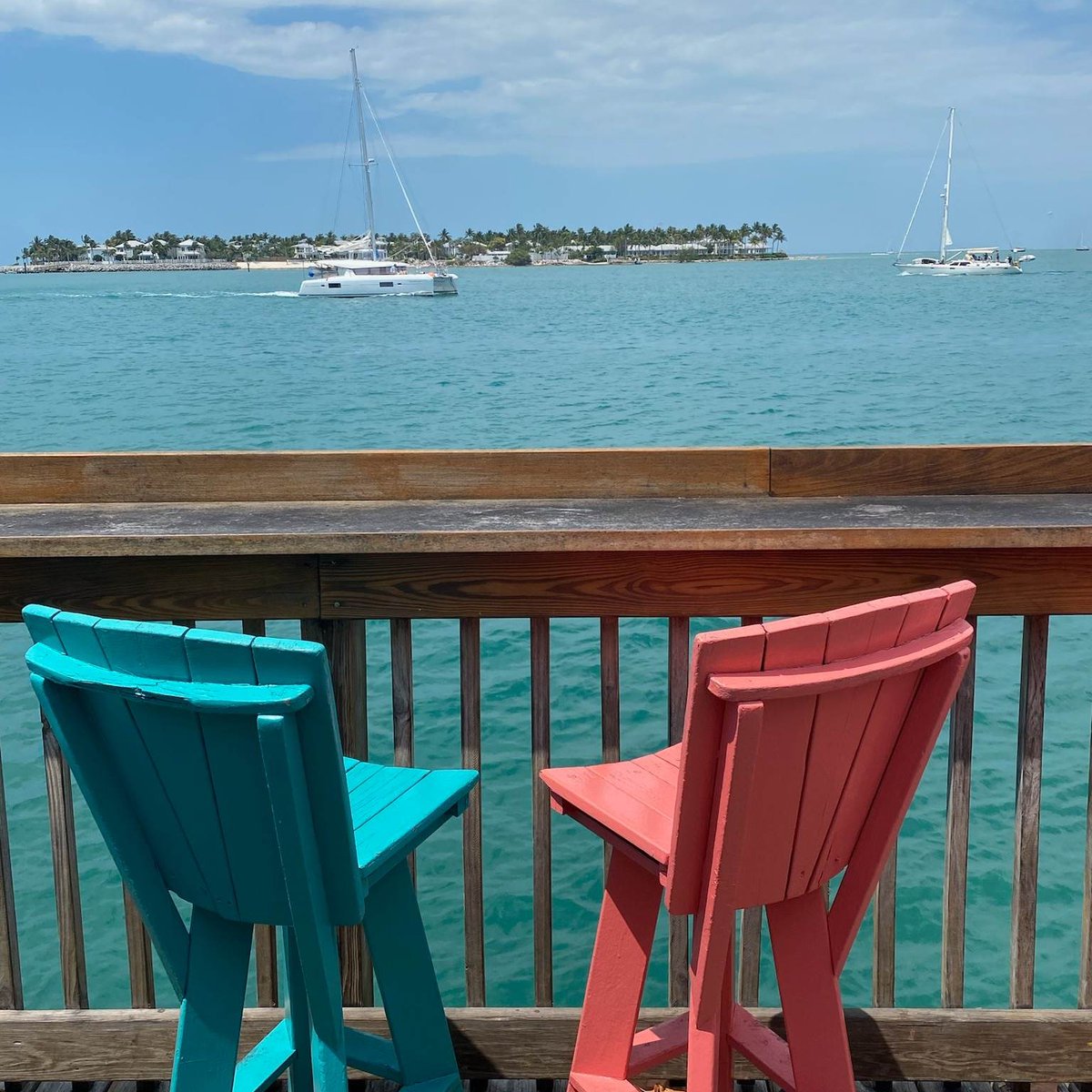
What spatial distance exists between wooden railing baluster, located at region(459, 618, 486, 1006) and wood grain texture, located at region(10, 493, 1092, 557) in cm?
23

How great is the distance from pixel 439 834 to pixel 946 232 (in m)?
96.1

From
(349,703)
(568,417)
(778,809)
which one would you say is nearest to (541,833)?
(349,703)

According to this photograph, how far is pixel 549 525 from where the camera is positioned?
6.92 ft

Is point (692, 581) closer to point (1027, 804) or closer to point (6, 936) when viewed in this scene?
point (1027, 804)

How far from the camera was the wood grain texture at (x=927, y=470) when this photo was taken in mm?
2369

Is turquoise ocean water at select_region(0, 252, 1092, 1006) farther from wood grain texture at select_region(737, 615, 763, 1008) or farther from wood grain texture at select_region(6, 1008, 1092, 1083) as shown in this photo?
wood grain texture at select_region(737, 615, 763, 1008)

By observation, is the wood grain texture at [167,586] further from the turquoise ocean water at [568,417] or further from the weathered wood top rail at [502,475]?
the turquoise ocean water at [568,417]

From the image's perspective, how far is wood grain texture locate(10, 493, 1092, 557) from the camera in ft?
6.34

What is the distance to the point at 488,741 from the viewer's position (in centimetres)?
837

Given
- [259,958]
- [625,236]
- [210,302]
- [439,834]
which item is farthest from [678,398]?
[625,236]

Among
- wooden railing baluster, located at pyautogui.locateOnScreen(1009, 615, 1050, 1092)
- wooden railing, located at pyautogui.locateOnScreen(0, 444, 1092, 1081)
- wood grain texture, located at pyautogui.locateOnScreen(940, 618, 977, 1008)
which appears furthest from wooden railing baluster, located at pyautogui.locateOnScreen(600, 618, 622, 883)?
wooden railing baluster, located at pyautogui.locateOnScreen(1009, 615, 1050, 1092)

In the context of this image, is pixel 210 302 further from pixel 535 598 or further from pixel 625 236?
pixel 535 598

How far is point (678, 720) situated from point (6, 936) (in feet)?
4.14

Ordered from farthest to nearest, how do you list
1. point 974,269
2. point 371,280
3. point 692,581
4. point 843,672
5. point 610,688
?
point 974,269
point 371,280
point 610,688
point 692,581
point 843,672
